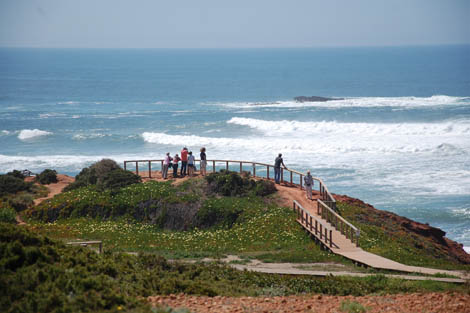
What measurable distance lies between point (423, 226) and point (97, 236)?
15430 mm

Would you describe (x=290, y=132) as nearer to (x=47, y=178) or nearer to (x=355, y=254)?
(x=47, y=178)

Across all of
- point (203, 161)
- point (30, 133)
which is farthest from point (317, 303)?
point (30, 133)

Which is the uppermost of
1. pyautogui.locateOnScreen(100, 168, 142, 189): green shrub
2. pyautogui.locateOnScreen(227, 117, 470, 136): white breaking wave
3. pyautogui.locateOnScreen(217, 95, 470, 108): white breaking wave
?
pyautogui.locateOnScreen(217, 95, 470, 108): white breaking wave

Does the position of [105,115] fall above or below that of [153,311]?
above

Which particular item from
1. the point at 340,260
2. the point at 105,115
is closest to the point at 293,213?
the point at 340,260

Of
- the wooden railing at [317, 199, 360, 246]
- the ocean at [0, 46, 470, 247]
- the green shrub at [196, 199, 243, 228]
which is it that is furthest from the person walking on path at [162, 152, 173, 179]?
the ocean at [0, 46, 470, 247]

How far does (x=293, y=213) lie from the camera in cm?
2522

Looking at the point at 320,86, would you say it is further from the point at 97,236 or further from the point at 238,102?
the point at 97,236

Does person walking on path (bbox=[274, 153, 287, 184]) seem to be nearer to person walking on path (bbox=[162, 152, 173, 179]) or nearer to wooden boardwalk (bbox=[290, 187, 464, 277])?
wooden boardwalk (bbox=[290, 187, 464, 277])

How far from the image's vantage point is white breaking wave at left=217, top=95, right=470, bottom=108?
87.3 metres

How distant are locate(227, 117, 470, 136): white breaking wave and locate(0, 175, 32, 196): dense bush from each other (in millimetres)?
38839

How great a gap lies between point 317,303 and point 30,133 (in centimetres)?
5917

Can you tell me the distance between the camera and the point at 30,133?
66.8m

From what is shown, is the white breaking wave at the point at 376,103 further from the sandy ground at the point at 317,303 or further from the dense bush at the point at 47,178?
the sandy ground at the point at 317,303
